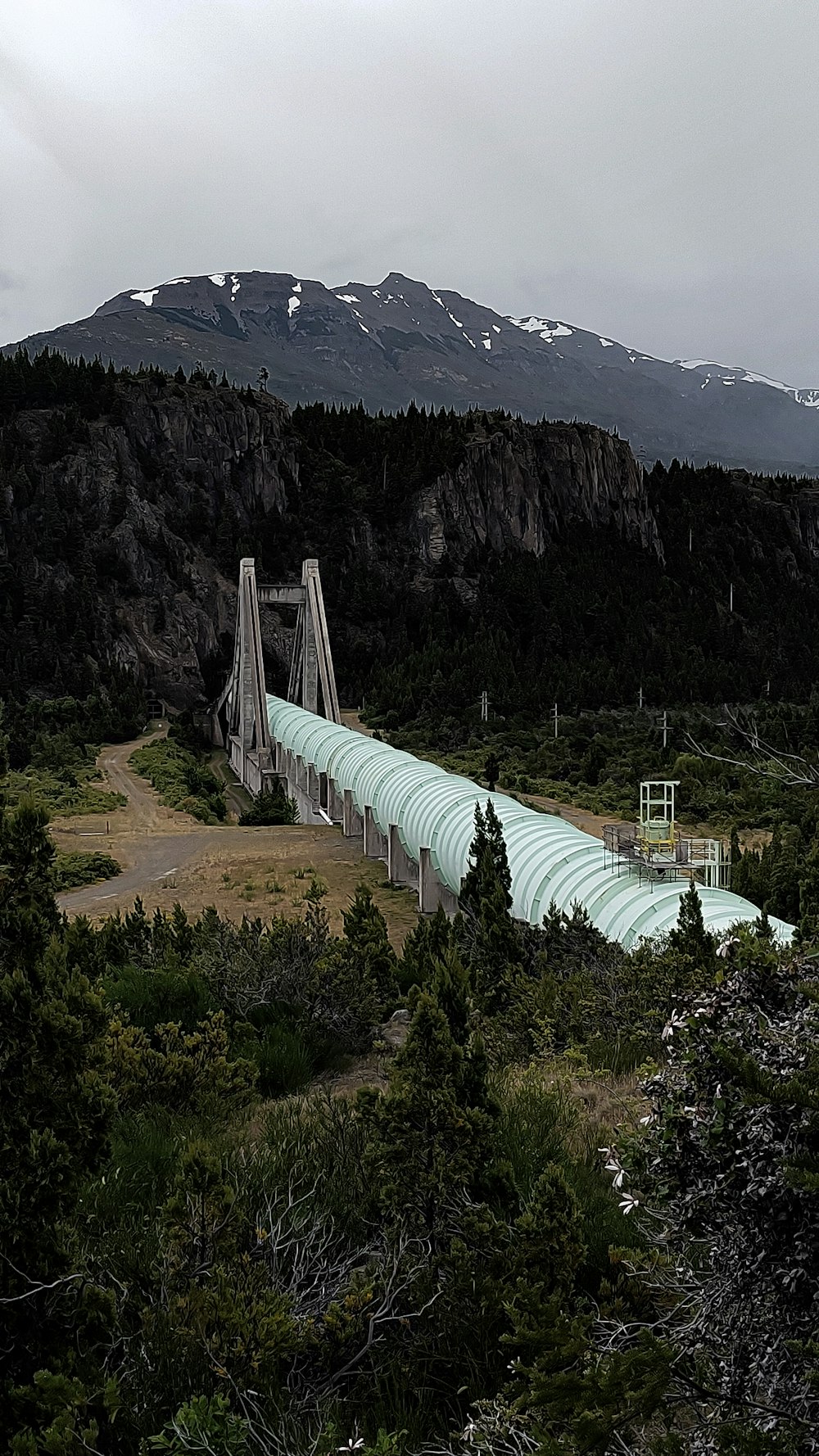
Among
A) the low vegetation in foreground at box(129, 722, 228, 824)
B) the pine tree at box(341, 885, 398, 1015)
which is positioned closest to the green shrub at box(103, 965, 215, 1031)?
the pine tree at box(341, 885, 398, 1015)

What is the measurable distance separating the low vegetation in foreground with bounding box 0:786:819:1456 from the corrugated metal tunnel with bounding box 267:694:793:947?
560cm

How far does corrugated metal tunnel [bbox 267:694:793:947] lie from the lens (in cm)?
1075

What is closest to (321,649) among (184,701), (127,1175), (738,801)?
(738,801)

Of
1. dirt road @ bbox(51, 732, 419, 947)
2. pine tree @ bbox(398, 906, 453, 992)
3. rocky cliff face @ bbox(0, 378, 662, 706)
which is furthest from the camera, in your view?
rocky cliff face @ bbox(0, 378, 662, 706)

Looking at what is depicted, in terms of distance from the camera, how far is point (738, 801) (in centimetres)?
2805

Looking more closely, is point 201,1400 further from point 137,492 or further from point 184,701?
point 137,492

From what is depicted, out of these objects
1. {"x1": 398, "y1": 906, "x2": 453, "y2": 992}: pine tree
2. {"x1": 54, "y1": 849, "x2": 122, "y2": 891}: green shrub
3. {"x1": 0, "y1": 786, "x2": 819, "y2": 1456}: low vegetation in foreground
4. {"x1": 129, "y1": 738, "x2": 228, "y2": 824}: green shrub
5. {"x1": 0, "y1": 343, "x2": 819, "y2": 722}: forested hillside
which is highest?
{"x1": 0, "y1": 343, "x2": 819, "y2": 722}: forested hillside

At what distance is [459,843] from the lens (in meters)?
15.1

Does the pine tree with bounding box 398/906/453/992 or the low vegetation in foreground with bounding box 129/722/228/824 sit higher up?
the pine tree with bounding box 398/906/453/992

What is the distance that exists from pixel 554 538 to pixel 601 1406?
75.6m

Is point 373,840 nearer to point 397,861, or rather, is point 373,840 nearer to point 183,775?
point 397,861

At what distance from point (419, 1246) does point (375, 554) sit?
66.9 meters

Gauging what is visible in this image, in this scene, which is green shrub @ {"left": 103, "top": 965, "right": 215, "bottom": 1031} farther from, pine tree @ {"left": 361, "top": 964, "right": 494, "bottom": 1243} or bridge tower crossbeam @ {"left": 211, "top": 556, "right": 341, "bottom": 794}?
bridge tower crossbeam @ {"left": 211, "top": 556, "right": 341, "bottom": 794}

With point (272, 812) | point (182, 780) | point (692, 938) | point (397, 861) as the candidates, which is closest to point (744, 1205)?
point (692, 938)
